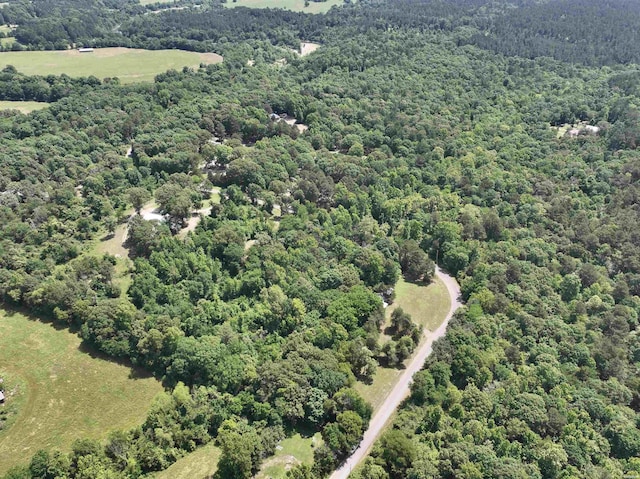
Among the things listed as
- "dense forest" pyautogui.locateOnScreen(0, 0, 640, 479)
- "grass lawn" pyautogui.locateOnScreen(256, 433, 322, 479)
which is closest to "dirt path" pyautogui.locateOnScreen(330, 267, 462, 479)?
"dense forest" pyautogui.locateOnScreen(0, 0, 640, 479)

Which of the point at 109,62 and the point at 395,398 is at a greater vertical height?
the point at 109,62

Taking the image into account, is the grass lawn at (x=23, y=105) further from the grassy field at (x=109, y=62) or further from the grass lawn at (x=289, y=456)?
the grass lawn at (x=289, y=456)

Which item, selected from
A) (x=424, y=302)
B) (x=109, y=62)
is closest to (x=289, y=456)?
(x=424, y=302)

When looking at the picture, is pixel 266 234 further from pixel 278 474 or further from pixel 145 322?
pixel 278 474

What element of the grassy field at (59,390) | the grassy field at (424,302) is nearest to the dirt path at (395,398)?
the grassy field at (424,302)

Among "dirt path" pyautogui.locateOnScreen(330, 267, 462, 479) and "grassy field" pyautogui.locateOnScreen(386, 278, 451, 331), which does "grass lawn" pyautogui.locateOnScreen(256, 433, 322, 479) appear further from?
"grassy field" pyautogui.locateOnScreen(386, 278, 451, 331)

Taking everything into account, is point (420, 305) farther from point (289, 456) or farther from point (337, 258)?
point (289, 456)

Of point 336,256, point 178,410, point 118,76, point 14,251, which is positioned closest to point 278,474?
point 178,410
